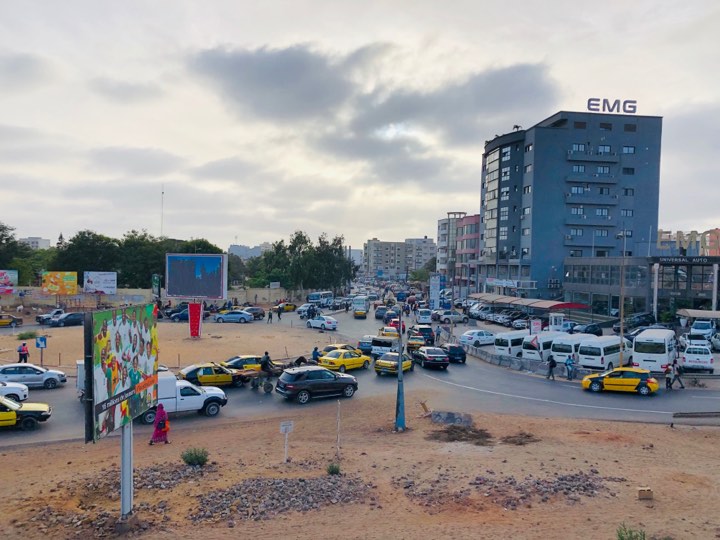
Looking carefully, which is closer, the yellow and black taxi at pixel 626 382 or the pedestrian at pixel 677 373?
the yellow and black taxi at pixel 626 382

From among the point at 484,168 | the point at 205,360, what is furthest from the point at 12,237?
the point at 484,168

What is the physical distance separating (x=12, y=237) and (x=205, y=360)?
212 feet

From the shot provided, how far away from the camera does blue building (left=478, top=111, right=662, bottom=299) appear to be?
7588cm

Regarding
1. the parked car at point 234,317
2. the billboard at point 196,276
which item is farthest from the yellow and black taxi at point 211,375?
the parked car at point 234,317

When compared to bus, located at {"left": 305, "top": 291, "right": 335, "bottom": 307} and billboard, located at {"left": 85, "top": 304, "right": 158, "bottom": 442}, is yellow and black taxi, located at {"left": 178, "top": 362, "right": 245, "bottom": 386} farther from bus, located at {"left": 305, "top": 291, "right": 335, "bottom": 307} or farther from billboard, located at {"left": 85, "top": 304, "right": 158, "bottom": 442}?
bus, located at {"left": 305, "top": 291, "right": 335, "bottom": 307}

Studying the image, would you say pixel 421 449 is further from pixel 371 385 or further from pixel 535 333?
pixel 535 333

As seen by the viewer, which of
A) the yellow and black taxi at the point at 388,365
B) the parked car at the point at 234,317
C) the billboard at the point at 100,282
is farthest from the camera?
the billboard at the point at 100,282

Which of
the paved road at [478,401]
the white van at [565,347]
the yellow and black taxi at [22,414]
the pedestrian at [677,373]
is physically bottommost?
the paved road at [478,401]

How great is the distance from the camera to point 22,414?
19531 millimetres

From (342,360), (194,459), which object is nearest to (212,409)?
(194,459)

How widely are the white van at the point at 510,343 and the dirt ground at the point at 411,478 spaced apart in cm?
1568

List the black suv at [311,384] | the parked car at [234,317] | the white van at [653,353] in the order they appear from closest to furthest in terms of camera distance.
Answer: the black suv at [311,384], the white van at [653,353], the parked car at [234,317]

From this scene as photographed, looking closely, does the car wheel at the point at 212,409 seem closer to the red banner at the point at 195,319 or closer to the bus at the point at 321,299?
the red banner at the point at 195,319

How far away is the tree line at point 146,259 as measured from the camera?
8194 cm
